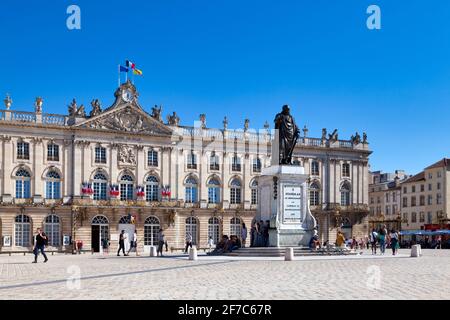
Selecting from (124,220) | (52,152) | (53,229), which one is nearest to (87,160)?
(52,152)

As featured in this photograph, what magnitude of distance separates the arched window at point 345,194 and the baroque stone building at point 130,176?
996 millimetres

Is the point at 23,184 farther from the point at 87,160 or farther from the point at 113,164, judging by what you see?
the point at 113,164

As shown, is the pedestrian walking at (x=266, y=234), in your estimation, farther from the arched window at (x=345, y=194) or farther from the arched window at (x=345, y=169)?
the arched window at (x=345, y=169)

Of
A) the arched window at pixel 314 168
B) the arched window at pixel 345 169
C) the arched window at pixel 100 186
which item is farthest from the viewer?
the arched window at pixel 345 169

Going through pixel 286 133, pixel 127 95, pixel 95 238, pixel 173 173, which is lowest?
pixel 95 238

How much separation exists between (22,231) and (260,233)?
1101 inches

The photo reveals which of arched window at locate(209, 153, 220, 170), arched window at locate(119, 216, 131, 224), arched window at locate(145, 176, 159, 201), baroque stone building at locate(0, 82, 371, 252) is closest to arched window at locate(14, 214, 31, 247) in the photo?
baroque stone building at locate(0, 82, 371, 252)

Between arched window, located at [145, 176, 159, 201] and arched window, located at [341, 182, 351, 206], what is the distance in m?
19.2

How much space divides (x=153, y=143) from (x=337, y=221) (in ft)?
64.6

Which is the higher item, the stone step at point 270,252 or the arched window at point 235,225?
the stone step at point 270,252

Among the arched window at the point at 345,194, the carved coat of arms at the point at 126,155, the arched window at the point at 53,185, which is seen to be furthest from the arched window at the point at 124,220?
the arched window at the point at 345,194

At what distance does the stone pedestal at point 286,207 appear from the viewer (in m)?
30.0

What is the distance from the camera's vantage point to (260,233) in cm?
3052

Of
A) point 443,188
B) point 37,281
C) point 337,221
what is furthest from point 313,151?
point 37,281
